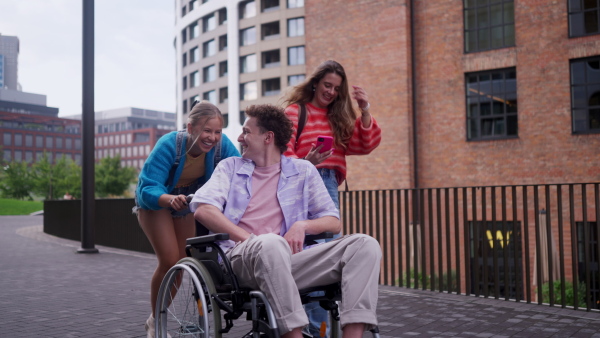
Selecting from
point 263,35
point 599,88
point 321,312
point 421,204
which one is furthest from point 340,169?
point 263,35

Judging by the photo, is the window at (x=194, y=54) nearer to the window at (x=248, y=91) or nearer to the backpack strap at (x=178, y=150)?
the window at (x=248, y=91)

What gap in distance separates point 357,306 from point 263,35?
2201 inches

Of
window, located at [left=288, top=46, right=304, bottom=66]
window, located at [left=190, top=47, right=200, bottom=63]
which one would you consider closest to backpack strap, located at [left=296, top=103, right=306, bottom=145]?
window, located at [left=288, top=46, right=304, bottom=66]

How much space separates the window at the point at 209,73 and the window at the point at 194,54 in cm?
208

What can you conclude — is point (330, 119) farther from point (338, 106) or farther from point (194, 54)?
point (194, 54)

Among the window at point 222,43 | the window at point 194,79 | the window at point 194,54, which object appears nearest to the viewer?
the window at point 222,43

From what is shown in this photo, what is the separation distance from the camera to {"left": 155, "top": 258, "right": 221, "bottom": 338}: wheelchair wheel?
10.8 ft

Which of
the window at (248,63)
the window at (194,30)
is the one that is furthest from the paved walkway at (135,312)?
the window at (194,30)

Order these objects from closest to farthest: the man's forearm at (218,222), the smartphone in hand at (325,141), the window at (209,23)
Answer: the man's forearm at (218,222), the smartphone in hand at (325,141), the window at (209,23)

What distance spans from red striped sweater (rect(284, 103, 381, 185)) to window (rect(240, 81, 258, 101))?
2110 inches

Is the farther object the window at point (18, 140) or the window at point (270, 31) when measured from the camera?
the window at point (18, 140)

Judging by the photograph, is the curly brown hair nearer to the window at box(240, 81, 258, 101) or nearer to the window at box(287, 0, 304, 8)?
the window at box(287, 0, 304, 8)

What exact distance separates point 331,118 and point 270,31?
54.4 metres

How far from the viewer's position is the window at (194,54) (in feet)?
213
